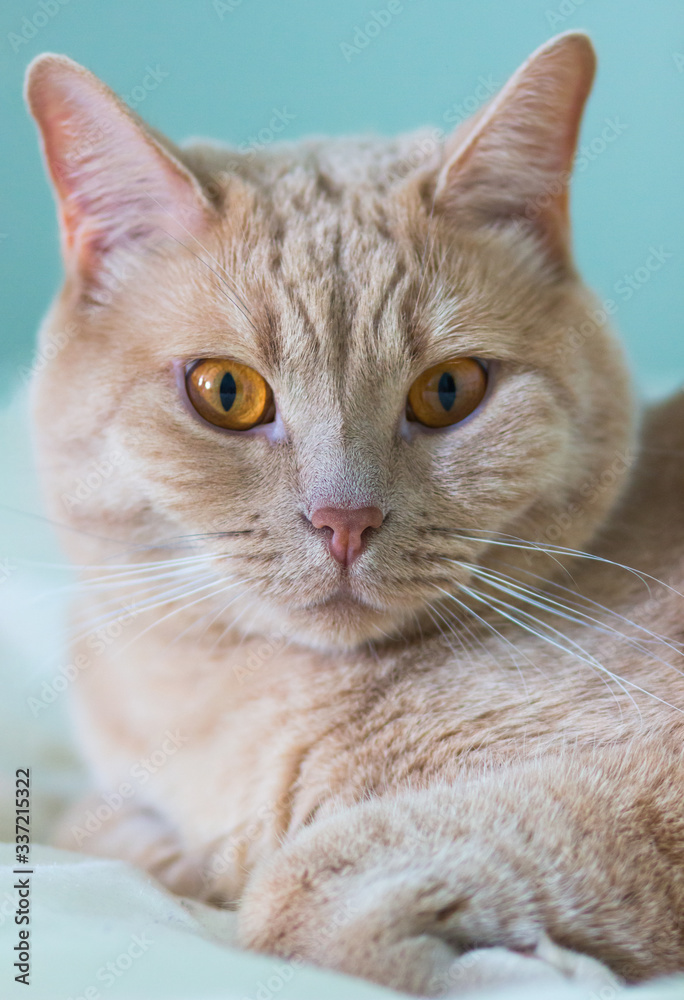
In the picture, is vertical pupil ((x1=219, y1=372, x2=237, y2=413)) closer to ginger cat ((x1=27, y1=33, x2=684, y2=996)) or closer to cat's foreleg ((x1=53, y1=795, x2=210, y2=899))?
ginger cat ((x1=27, y1=33, x2=684, y2=996))

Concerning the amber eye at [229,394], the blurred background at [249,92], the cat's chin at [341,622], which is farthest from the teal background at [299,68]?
the cat's chin at [341,622]

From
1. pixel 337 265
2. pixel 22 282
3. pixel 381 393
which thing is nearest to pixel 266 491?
pixel 381 393

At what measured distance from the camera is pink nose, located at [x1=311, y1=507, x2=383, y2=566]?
1097 millimetres

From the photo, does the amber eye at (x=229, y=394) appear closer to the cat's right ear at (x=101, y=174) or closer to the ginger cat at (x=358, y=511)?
the ginger cat at (x=358, y=511)

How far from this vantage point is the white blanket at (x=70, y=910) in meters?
0.83

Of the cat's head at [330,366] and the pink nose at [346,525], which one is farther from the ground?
the cat's head at [330,366]

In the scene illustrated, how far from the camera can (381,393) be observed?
1194 millimetres

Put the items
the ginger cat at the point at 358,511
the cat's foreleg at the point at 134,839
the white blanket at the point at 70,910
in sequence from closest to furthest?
1. the white blanket at the point at 70,910
2. the ginger cat at the point at 358,511
3. the cat's foreleg at the point at 134,839

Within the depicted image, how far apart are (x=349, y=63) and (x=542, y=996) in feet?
5.81

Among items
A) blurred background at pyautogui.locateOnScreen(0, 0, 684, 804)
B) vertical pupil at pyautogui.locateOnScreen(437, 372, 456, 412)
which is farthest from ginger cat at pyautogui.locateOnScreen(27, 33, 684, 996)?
blurred background at pyautogui.locateOnScreen(0, 0, 684, 804)

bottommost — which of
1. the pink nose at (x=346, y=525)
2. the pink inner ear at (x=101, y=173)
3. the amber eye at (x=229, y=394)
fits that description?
the pink nose at (x=346, y=525)

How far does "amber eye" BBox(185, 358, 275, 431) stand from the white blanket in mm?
388

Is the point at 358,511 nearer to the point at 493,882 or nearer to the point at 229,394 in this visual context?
the point at 229,394

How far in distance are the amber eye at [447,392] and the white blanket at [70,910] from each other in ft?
2.11
